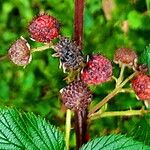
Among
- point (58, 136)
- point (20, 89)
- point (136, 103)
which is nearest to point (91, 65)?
point (58, 136)

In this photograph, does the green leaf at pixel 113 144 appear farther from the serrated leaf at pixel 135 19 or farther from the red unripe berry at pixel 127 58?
the serrated leaf at pixel 135 19

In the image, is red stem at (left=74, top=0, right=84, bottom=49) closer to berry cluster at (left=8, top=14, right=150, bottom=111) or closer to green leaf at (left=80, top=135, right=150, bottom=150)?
berry cluster at (left=8, top=14, right=150, bottom=111)

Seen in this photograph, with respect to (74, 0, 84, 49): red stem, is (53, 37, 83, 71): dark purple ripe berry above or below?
below

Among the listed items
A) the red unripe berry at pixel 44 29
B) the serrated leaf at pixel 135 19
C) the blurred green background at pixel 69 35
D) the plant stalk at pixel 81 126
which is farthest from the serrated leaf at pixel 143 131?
the serrated leaf at pixel 135 19

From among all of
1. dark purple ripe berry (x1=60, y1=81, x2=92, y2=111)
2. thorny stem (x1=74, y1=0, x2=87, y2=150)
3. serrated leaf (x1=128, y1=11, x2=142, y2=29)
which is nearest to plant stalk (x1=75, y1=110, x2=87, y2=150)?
thorny stem (x1=74, y1=0, x2=87, y2=150)

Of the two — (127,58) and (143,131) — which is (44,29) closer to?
(127,58)

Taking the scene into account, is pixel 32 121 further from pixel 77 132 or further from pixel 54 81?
pixel 54 81

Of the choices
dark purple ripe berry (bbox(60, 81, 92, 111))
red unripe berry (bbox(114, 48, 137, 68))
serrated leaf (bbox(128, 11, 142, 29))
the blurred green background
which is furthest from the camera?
serrated leaf (bbox(128, 11, 142, 29))
